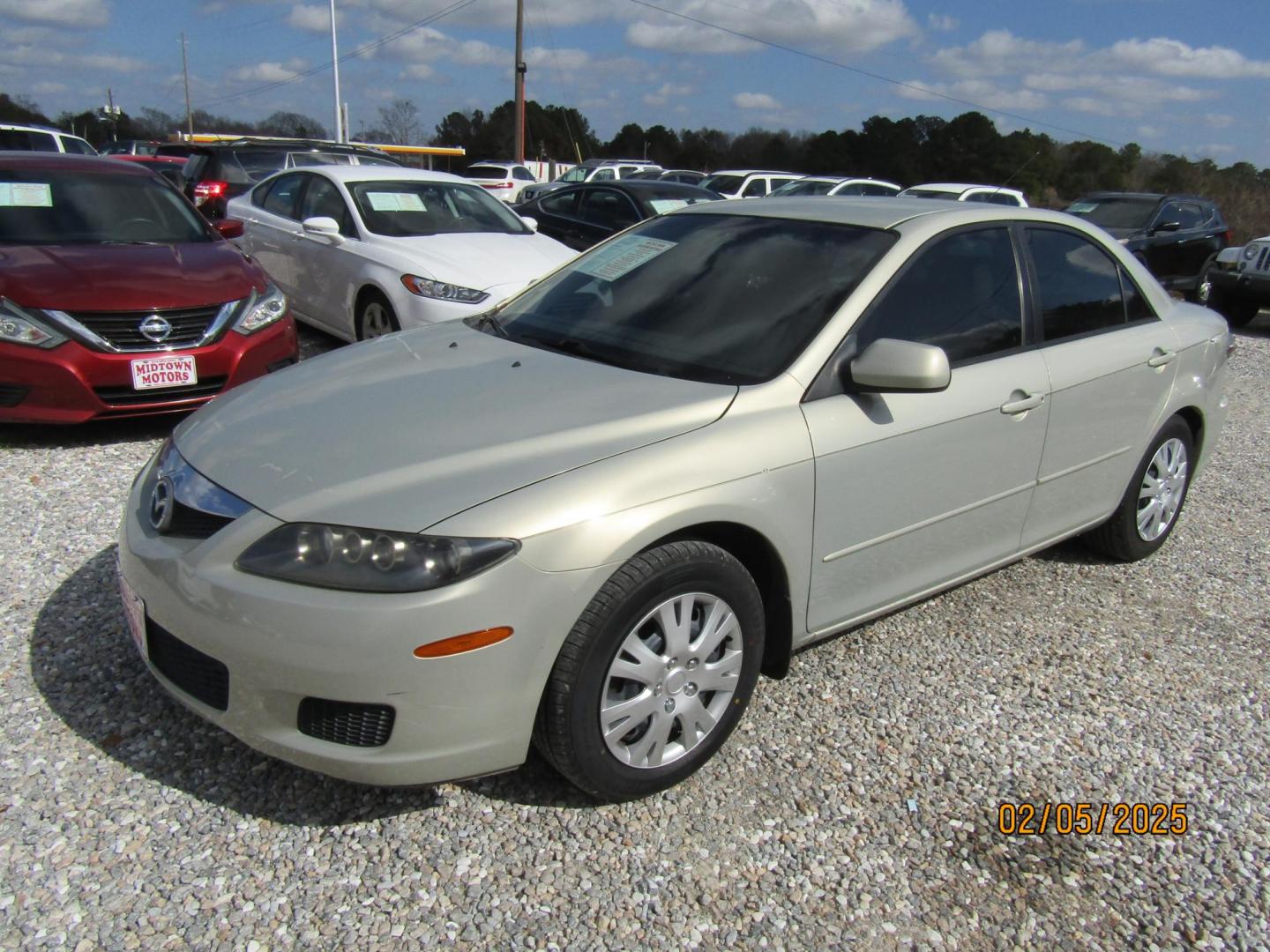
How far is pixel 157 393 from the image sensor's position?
511 centimetres

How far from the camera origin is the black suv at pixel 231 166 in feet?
37.0

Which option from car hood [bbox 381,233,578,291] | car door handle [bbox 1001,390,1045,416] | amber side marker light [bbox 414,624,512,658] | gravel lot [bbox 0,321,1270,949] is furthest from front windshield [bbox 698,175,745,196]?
amber side marker light [bbox 414,624,512,658]

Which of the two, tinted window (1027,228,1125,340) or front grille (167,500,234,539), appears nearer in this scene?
front grille (167,500,234,539)

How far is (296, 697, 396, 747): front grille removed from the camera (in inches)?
87.0

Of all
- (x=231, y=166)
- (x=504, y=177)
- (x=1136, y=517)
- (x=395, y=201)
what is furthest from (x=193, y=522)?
(x=504, y=177)

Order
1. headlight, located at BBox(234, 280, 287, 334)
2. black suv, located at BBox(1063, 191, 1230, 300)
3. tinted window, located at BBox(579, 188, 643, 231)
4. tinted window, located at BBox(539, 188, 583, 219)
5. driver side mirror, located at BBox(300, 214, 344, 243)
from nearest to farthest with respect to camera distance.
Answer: headlight, located at BBox(234, 280, 287, 334)
driver side mirror, located at BBox(300, 214, 344, 243)
tinted window, located at BBox(579, 188, 643, 231)
tinted window, located at BBox(539, 188, 583, 219)
black suv, located at BBox(1063, 191, 1230, 300)

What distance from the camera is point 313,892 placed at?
2229mm

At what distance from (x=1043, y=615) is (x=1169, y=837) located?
1338 millimetres

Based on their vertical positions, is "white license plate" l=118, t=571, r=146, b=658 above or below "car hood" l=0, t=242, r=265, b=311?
below

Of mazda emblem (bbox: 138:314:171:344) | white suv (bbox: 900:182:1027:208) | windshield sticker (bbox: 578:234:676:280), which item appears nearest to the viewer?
windshield sticker (bbox: 578:234:676:280)

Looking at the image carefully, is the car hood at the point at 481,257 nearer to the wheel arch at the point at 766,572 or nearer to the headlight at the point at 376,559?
the wheel arch at the point at 766,572

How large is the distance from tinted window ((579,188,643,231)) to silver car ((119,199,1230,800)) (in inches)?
283

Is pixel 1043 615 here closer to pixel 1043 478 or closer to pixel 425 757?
pixel 1043 478

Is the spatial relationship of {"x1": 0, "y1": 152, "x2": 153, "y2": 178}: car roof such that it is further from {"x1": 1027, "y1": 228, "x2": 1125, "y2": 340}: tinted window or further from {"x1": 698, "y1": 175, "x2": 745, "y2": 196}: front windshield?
{"x1": 698, "y1": 175, "x2": 745, "y2": 196}: front windshield
